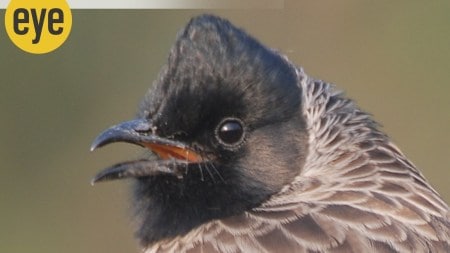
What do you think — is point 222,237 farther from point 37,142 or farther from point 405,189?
point 37,142

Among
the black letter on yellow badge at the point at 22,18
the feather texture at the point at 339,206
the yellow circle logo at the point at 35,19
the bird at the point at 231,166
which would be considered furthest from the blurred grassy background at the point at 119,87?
the bird at the point at 231,166

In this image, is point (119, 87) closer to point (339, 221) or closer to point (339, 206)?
point (339, 206)

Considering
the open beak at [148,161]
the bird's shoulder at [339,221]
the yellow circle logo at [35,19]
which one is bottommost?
the bird's shoulder at [339,221]

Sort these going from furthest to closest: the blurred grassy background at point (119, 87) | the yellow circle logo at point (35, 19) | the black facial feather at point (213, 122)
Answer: the blurred grassy background at point (119, 87)
the yellow circle logo at point (35, 19)
the black facial feather at point (213, 122)

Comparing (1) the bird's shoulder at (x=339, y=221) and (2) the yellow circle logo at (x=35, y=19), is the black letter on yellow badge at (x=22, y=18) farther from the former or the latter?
(1) the bird's shoulder at (x=339, y=221)

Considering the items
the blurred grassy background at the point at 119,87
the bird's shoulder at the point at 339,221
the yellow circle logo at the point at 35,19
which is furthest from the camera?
the blurred grassy background at the point at 119,87

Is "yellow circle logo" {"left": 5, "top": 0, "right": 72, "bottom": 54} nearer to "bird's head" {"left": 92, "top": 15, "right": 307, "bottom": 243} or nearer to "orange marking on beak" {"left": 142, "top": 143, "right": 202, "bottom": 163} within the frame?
"bird's head" {"left": 92, "top": 15, "right": 307, "bottom": 243}

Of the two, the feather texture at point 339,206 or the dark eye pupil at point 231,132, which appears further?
the dark eye pupil at point 231,132

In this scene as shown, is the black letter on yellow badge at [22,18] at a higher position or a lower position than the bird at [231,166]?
higher

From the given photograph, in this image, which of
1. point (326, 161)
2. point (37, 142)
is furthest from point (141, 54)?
point (326, 161)

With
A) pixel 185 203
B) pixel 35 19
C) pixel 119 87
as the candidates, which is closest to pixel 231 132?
pixel 185 203
